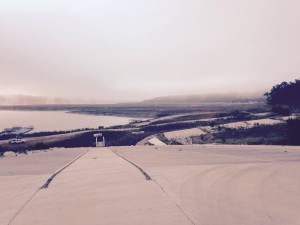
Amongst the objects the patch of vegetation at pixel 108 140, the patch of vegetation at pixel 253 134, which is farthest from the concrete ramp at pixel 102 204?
the patch of vegetation at pixel 108 140

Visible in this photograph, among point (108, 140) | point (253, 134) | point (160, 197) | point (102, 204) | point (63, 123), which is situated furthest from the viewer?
point (63, 123)

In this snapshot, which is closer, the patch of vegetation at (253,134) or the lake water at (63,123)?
the patch of vegetation at (253,134)

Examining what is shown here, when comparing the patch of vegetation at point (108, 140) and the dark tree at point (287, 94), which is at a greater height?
the dark tree at point (287, 94)

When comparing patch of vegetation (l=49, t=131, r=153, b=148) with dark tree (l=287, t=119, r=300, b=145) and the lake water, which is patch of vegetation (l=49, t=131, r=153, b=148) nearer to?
dark tree (l=287, t=119, r=300, b=145)

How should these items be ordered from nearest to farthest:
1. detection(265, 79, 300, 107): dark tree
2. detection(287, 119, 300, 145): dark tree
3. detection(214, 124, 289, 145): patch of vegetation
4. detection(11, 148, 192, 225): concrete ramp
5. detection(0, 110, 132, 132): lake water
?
1. detection(11, 148, 192, 225): concrete ramp
2. detection(287, 119, 300, 145): dark tree
3. detection(214, 124, 289, 145): patch of vegetation
4. detection(265, 79, 300, 107): dark tree
5. detection(0, 110, 132, 132): lake water

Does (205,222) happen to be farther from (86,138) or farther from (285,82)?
(285,82)

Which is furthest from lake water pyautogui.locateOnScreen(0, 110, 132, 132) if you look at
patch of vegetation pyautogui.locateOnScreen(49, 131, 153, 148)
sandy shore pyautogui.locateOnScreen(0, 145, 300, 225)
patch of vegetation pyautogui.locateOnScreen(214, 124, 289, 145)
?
sandy shore pyautogui.locateOnScreen(0, 145, 300, 225)

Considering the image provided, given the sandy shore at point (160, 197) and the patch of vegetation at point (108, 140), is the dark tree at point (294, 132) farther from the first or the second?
the patch of vegetation at point (108, 140)

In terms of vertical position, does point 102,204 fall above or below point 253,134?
above

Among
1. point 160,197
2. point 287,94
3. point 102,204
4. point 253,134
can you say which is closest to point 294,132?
point 253,134

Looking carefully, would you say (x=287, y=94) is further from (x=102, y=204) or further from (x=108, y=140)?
(x=102, y=204)
